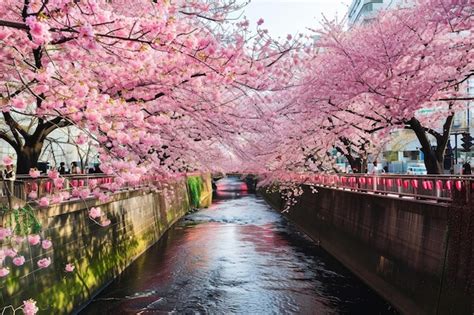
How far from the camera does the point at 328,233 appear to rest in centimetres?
2455

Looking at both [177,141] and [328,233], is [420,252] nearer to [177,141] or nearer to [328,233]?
[177,141]

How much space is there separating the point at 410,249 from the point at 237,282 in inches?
267

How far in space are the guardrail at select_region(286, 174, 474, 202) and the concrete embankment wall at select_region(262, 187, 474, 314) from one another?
0.30 metres

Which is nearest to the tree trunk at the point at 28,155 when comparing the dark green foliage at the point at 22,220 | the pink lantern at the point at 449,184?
the dark green foliage at the point at 22,220

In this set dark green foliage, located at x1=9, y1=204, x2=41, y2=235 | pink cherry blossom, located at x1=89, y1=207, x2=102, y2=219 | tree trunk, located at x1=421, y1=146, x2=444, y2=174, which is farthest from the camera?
tree trunk, located at x1=421, y1=146, x2=444, y2=174

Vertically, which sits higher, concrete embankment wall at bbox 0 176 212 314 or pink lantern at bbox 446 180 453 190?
pink lantern at bbox 446 180 453 190

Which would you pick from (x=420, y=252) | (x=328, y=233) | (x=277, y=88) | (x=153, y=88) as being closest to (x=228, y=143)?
(x=277, y=88)

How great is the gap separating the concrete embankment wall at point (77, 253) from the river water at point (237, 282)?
642 mm

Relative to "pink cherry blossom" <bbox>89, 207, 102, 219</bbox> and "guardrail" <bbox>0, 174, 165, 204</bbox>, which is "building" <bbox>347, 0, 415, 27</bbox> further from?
"pink cherry blossom" <bbox>89, 207, 102, 219</bbox>

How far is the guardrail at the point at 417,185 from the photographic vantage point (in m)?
10.8

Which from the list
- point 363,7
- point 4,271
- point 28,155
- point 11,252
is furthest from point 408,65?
point 363,7

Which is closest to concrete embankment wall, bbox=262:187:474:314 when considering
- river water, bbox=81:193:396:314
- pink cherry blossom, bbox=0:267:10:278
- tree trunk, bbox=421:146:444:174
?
river water, bbox=81:193:396:314

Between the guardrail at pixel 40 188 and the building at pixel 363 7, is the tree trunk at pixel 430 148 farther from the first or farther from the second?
the building at pixel 363 7

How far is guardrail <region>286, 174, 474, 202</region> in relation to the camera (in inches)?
424
